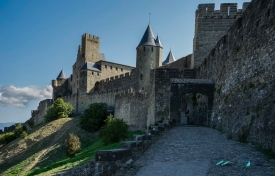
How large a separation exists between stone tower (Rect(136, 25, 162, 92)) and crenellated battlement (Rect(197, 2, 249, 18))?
18.5 meters

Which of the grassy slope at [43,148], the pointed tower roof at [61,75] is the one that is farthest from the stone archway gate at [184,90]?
the pointed tower roof at [61,75]

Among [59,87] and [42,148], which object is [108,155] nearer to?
[42,148]

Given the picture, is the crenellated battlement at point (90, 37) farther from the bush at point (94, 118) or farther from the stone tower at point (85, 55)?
the bush at point (94, 118)

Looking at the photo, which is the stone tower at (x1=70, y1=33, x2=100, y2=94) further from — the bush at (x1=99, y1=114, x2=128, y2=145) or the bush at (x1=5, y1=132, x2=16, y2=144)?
the bush at (x1=99, y1=114, x2=128, y2=145)

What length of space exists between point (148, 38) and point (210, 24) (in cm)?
1980

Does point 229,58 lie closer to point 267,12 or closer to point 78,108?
point 267,12

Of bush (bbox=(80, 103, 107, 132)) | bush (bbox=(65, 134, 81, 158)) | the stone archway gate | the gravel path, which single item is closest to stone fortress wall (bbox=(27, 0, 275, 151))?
the stone archway gate

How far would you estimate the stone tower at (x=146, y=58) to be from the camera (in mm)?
41906

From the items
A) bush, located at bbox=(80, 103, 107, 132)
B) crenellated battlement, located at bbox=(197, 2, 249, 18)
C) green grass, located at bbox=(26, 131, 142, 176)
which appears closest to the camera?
green grass, located at bbox=(26, 131, 142, 176)

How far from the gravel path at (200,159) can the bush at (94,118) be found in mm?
27242

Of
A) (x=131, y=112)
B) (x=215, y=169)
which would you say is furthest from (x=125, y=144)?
(x=131, y=112)

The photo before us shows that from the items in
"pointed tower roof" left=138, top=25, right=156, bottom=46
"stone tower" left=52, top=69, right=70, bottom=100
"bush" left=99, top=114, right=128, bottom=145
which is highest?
"pointed tower roof" left=138, top=25, right=156, bottom=46

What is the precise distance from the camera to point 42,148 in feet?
112

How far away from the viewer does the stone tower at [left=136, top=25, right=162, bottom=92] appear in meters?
41.9
